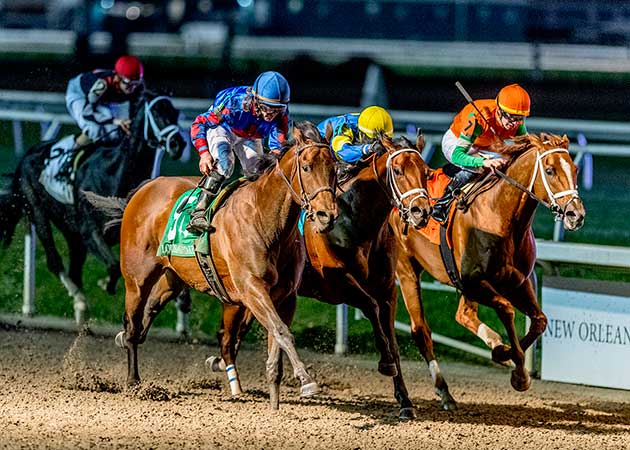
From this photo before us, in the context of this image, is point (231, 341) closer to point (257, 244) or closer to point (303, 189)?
point (257, 244)

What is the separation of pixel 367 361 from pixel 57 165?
2.99 meters

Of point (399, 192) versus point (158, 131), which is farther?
point (158, 131)

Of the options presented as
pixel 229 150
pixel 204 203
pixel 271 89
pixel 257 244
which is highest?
pixel 271 89

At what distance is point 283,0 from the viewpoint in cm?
2003

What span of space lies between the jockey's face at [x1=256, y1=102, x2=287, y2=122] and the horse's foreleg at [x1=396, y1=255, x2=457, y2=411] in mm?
1406

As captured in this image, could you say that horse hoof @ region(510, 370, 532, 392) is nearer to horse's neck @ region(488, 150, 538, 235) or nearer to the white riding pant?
horse's neck @ region(488, 150, 538, 235)

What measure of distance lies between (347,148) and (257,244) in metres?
0.89

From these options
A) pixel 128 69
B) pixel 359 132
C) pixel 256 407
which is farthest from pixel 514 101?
pixel 128 69

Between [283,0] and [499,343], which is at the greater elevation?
[283,0]

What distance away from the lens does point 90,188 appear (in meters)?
10.3

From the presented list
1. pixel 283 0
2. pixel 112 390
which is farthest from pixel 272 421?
pixel 283 0

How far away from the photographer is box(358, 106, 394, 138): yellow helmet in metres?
7.46

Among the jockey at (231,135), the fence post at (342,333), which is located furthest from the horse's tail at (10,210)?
the jockey at (231,135)

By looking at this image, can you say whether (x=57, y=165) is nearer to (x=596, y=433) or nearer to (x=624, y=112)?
(x=596, y=433)
